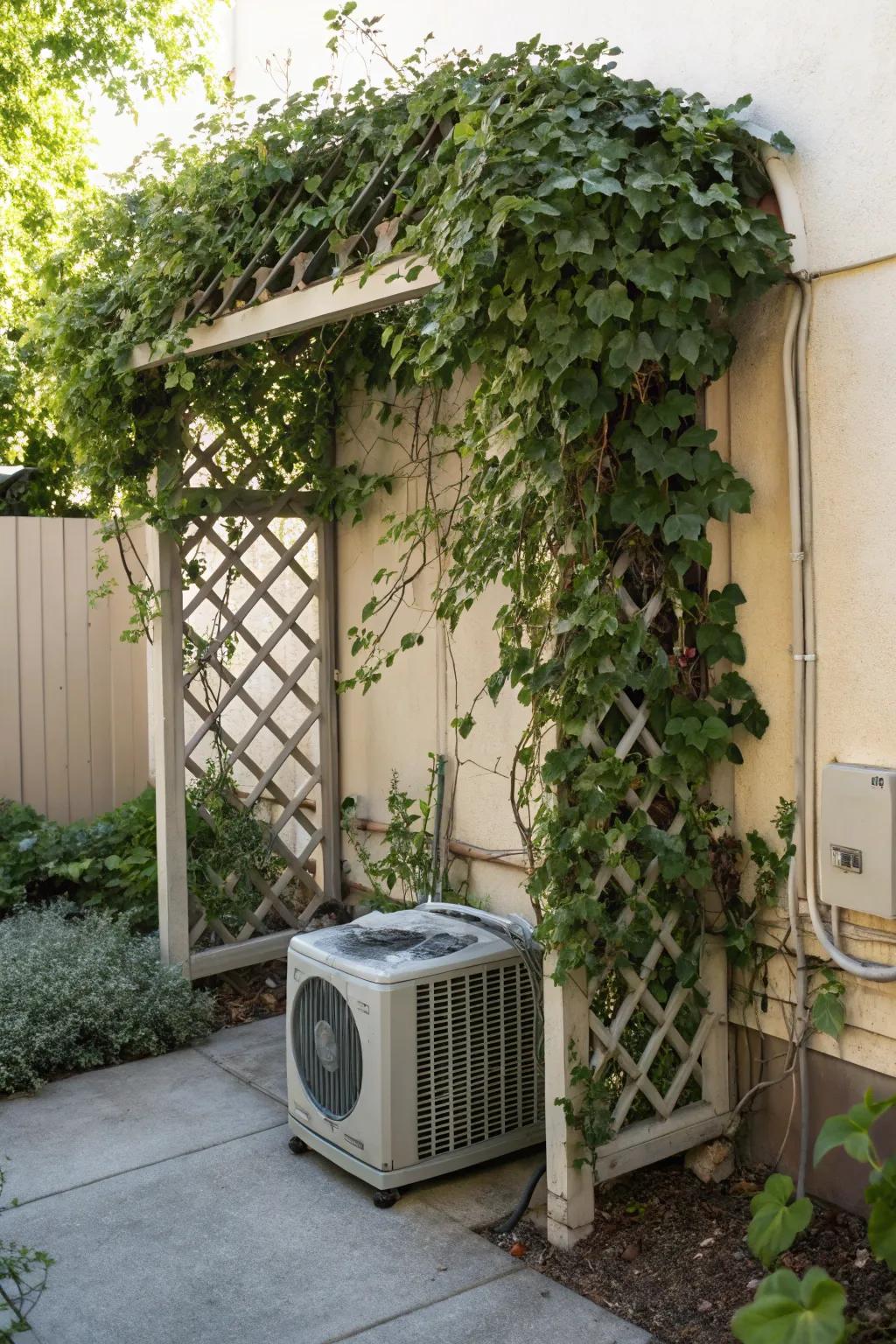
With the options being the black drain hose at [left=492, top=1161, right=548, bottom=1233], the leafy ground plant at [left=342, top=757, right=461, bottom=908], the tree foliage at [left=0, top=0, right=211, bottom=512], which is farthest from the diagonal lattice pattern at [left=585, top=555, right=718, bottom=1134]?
the tree foliage at [left=0, top=0, right=211, bottom=512]

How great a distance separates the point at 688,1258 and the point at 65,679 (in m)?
4.37

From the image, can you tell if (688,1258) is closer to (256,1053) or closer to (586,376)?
(256,1053)

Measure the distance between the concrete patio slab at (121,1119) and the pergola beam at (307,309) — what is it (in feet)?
7.66

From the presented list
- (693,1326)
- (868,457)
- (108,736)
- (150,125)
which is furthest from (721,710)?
(150,125)

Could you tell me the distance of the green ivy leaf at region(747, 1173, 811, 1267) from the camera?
2289mm

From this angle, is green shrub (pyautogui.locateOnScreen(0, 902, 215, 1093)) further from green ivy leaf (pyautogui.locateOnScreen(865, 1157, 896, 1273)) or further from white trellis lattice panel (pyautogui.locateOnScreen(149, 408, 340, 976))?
green ivy leaf (pyautogui.locateOnScreen(865, 1157, 896, 1273))

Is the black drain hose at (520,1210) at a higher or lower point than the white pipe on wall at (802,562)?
lower

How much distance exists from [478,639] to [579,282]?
1.59m

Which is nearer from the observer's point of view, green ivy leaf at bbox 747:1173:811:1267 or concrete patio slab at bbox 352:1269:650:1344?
green ivy leaf at bbox 747:1173:811:1267

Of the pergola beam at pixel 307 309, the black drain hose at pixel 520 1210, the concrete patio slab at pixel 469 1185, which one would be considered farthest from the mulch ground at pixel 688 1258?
the pergola beam at pixel 307 309

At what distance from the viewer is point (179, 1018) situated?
4.16 m

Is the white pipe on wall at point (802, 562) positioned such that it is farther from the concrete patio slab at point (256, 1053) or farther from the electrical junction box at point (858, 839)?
the concrete patio slab at point (256, 1053)

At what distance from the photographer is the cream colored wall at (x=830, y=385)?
2682mm

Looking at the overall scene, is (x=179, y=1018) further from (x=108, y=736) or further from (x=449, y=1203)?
(x=108, y=736)
